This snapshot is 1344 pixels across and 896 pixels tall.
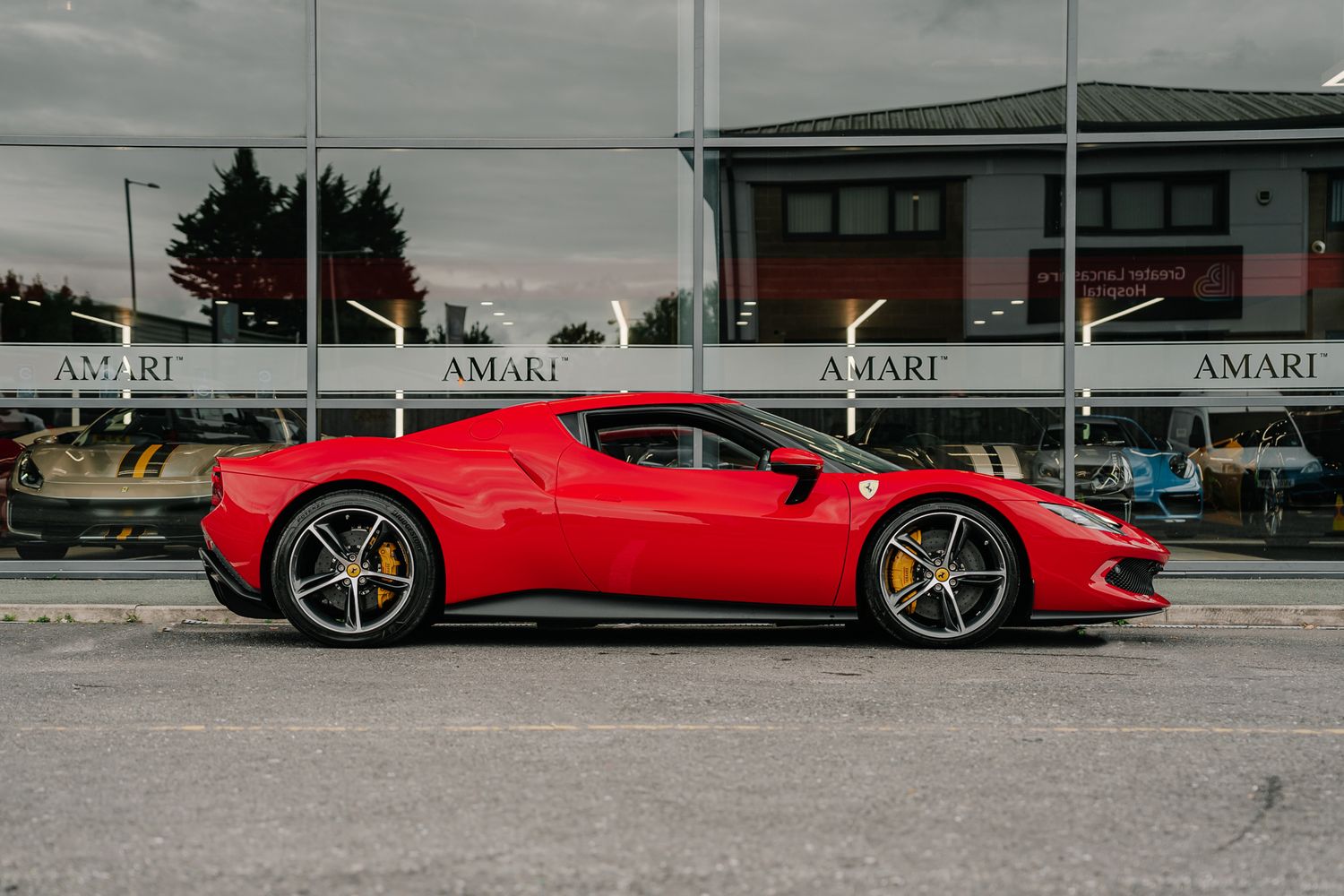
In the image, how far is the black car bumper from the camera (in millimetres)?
6336

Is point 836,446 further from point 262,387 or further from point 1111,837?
point 262,387

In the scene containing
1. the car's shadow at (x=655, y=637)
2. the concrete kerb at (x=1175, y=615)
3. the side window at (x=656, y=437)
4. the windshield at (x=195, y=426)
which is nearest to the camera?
the side window at (x=656, y=437)

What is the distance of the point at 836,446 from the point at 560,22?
499 cm

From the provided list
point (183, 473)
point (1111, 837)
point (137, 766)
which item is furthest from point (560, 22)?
point (1111, 837)

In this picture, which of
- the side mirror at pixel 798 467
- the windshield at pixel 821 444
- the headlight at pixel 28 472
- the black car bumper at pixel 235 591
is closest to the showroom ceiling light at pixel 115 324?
the headlight at pixel 28 472

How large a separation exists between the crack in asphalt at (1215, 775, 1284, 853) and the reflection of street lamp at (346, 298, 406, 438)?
7.03 metres

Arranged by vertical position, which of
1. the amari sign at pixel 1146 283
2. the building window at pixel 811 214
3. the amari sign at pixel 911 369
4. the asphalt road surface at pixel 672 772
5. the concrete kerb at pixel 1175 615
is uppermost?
the building window at pixel 811 214

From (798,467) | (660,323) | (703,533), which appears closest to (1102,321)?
(660,323)

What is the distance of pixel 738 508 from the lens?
614cm

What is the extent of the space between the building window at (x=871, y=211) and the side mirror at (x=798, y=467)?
4.00m

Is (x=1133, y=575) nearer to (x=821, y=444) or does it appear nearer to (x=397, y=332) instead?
(x=821, y=444)

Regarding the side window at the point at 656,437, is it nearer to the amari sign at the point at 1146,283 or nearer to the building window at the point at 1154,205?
the amari sign at the point at 1146,283

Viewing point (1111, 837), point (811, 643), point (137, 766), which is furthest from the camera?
point (811, 643)

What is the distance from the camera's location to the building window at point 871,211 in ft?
32.0
